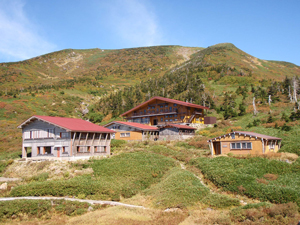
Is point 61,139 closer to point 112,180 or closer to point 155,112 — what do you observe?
point 112,180

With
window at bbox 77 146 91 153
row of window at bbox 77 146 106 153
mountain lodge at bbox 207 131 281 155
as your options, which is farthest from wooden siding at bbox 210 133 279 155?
window at bbox 77 146 91 153

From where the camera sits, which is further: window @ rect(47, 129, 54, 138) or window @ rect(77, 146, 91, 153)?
window @ rect(47, 129, 54, 138)

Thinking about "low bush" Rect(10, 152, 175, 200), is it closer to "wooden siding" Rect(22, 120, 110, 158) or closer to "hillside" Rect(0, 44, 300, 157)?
"wooden siding" Rect(22, 120, 110, 158)

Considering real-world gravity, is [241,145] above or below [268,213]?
above

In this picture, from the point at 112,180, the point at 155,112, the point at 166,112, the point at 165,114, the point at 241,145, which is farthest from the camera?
the point at 155,112

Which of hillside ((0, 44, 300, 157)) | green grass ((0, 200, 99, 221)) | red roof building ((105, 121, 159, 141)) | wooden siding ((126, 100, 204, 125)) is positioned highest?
hillside ((0, 44, 300, 157))

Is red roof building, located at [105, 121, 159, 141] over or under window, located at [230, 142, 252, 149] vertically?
over

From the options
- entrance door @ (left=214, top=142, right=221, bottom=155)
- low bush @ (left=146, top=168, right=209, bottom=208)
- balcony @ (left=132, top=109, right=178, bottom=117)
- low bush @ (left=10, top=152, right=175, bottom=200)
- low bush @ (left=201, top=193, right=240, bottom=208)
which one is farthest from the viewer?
balcony @ (left=132, top=109, right=178, bottom=117)

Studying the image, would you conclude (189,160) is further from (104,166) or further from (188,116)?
(188,116)

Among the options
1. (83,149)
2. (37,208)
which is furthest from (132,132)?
(37,208)

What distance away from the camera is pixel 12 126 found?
5831cm

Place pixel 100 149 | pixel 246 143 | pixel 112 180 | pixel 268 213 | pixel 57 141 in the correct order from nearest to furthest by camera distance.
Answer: pixel 268 213 → pixel 112 180 → pixel 246 143 → pixel 57 141 → pixel 100 149

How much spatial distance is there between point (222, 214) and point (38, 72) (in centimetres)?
15975

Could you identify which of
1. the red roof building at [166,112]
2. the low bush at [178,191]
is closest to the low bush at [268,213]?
the low bush at [178,191]
